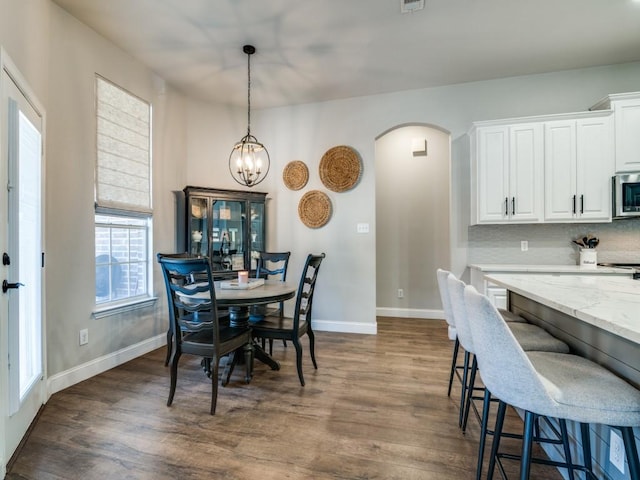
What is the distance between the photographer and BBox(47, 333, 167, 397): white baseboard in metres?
2.47

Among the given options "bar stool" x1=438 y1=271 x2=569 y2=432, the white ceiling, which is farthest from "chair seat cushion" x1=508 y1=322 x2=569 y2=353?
the white ceiling

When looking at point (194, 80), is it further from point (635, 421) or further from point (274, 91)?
point (635, 421)

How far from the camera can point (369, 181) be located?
4027 millimetres

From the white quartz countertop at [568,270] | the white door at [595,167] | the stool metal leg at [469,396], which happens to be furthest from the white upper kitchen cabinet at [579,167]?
the stool metal leg at [469,396]

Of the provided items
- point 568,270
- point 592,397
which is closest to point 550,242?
point 568,270

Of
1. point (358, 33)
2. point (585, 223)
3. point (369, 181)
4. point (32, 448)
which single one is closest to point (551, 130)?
point (585, 223)

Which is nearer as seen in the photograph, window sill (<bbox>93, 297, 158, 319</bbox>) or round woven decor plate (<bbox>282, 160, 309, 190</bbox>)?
window sill (<bbox>93, 297, 158, 319</bbox>)

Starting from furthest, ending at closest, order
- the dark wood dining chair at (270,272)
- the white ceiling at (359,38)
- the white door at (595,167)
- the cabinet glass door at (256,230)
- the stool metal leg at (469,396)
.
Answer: the cabinet glass door at (256,230) → the white door at (595,167) → the dark wood dining chair at (270,272) → the white ceiling at (359,38) → the stool metal leg at (469,396)

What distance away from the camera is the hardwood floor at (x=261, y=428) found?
1636 mm

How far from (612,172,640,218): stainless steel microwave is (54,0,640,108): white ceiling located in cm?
124

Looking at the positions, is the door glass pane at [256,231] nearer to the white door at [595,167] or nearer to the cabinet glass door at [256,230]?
the cabinet glass door at [256,230]

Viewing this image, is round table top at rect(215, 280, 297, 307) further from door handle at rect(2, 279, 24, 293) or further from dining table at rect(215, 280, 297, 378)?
door handle at rect(2, 279, 24, 293)

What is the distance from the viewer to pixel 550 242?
3.59 meters

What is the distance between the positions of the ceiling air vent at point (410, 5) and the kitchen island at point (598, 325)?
2.17m
